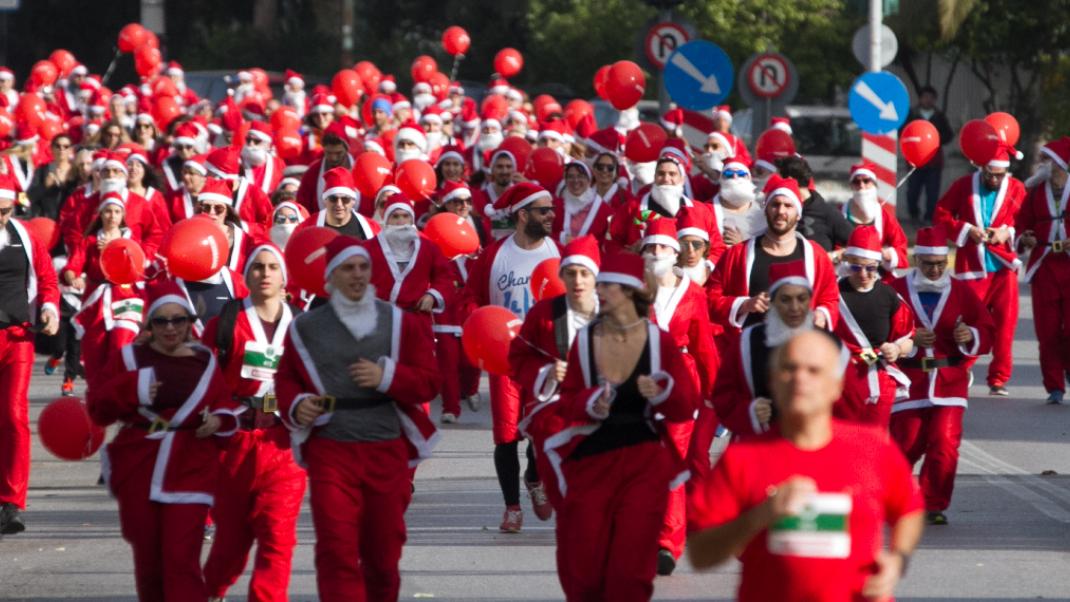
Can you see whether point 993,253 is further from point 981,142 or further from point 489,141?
point 489,141

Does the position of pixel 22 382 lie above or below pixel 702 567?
below

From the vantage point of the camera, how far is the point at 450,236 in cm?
1314

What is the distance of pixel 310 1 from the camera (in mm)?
51125

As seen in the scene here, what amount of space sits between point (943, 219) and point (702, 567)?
11.2 metres

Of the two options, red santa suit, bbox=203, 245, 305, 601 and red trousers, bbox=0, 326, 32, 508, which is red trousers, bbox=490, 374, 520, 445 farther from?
red trousers, bbox=0, 326, 32, 508

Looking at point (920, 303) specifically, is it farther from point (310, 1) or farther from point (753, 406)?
point (310, 1)

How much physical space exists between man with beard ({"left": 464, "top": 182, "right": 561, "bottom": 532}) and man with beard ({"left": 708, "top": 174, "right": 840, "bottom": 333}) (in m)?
1.03

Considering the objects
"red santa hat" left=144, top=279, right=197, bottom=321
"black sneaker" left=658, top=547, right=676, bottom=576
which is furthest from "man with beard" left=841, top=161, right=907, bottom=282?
"red santa hat" left=144, top=279, right=197, bottom=321

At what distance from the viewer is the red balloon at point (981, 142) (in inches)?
650

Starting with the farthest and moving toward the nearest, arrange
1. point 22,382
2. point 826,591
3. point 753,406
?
point 22,382 → point 753,406 → point 826,591

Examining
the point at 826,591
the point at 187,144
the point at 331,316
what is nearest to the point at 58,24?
the point at 187,144

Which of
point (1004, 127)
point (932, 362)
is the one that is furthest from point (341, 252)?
point (1004, 127)

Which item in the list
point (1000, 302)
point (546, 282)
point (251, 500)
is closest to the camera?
point (251, 500)

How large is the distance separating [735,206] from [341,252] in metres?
6.16
